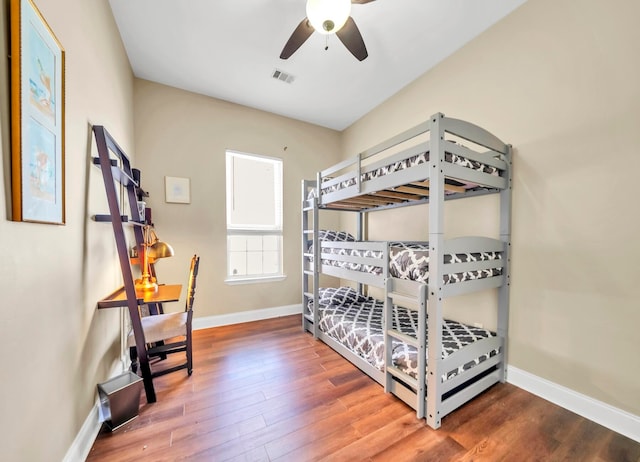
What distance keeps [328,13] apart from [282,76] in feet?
4.21

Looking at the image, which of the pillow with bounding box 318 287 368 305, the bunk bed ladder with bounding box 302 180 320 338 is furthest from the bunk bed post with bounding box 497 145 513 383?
the bunk bed ladder with bounding box 302 180 320 338

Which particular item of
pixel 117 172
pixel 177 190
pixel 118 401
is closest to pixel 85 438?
pixel 118 401

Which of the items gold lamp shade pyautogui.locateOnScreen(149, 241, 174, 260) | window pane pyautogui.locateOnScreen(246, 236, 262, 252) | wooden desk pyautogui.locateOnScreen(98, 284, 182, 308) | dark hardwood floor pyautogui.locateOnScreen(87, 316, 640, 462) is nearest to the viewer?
dark hardwood floor pyautogui.locateOnScreen(87, 316, 640, 462)

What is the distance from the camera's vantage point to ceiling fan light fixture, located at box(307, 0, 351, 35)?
1489 mm

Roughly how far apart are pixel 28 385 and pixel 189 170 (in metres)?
2.53

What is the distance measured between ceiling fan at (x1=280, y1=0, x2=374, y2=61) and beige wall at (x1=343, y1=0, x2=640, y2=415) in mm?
1219

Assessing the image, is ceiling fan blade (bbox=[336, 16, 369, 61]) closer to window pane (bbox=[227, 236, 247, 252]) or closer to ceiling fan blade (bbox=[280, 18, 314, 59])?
ceiling fan blade (bbox=[280, 18, 314, 59])

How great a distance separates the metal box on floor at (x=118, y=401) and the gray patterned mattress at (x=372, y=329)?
1.65 meters

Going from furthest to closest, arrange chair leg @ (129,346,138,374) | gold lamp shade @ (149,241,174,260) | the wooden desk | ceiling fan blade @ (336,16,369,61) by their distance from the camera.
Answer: chair leg @ (129,346,138,374) < gold lamp shade @ (149,241,174,260) < ceiling fan blade @ (336,16,369,61) < the wooden desk

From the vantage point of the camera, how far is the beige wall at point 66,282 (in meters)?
0.83

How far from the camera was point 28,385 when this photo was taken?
0.91 m

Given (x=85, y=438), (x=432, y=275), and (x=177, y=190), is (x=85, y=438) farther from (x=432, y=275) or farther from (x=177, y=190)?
(x=177, y=190)

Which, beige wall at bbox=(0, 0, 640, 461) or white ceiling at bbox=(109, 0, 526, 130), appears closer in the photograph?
beige wall at bbox=(0, 0, 640, 461)

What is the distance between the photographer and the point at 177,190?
2910 millimetres
